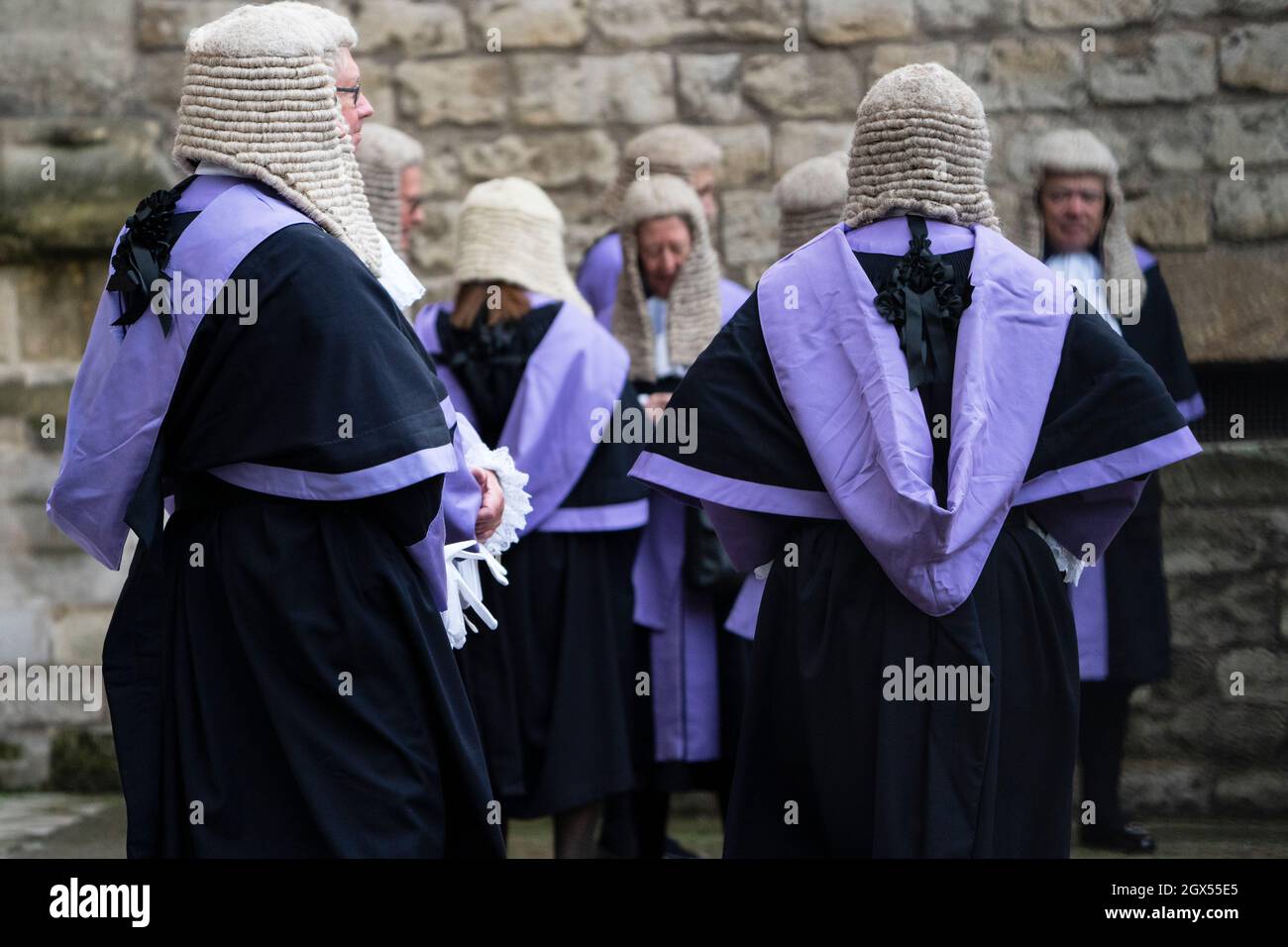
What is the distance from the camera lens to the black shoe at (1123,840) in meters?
5.80

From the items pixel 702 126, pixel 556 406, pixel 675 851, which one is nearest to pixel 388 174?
pixel 556 406

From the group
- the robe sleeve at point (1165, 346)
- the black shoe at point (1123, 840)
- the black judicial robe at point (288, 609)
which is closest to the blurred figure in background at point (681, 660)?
the black shoe at point (1123, 840)

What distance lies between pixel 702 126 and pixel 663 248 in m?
1.02

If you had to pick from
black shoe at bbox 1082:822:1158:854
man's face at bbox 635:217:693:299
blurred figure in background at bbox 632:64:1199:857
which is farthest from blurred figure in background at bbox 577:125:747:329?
blurred figure in background at bbox 632:64:1199:857

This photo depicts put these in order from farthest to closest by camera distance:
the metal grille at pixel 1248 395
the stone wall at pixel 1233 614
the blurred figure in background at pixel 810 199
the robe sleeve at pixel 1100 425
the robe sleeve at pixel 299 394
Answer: the metal grille at pixel 1248 395
the stone wall at pixel 1233 614
the blurred figure in background at pixel 810 199
the robe sleeve at pixel 1100 425
the robe sleeve at pixel 299 394

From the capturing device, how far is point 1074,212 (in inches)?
228

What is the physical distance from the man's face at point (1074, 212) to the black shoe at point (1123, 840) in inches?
73.1

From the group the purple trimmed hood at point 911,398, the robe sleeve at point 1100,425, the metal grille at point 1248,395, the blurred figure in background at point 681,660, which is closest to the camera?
the purple trimmed hood at point 911,398

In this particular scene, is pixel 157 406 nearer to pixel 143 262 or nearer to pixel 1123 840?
pixel 143 262

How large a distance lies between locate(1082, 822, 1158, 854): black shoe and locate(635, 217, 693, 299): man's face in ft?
7.30

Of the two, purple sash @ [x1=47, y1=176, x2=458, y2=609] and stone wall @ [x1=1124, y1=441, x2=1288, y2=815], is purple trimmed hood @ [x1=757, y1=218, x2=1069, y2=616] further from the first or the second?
stone wall @ [x1=1124, y1=441, x2=1288, y2=815]

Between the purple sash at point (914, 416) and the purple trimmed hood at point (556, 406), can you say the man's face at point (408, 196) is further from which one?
the purple sash at point (914, 416)

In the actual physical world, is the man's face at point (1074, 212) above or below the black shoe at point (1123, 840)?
above
